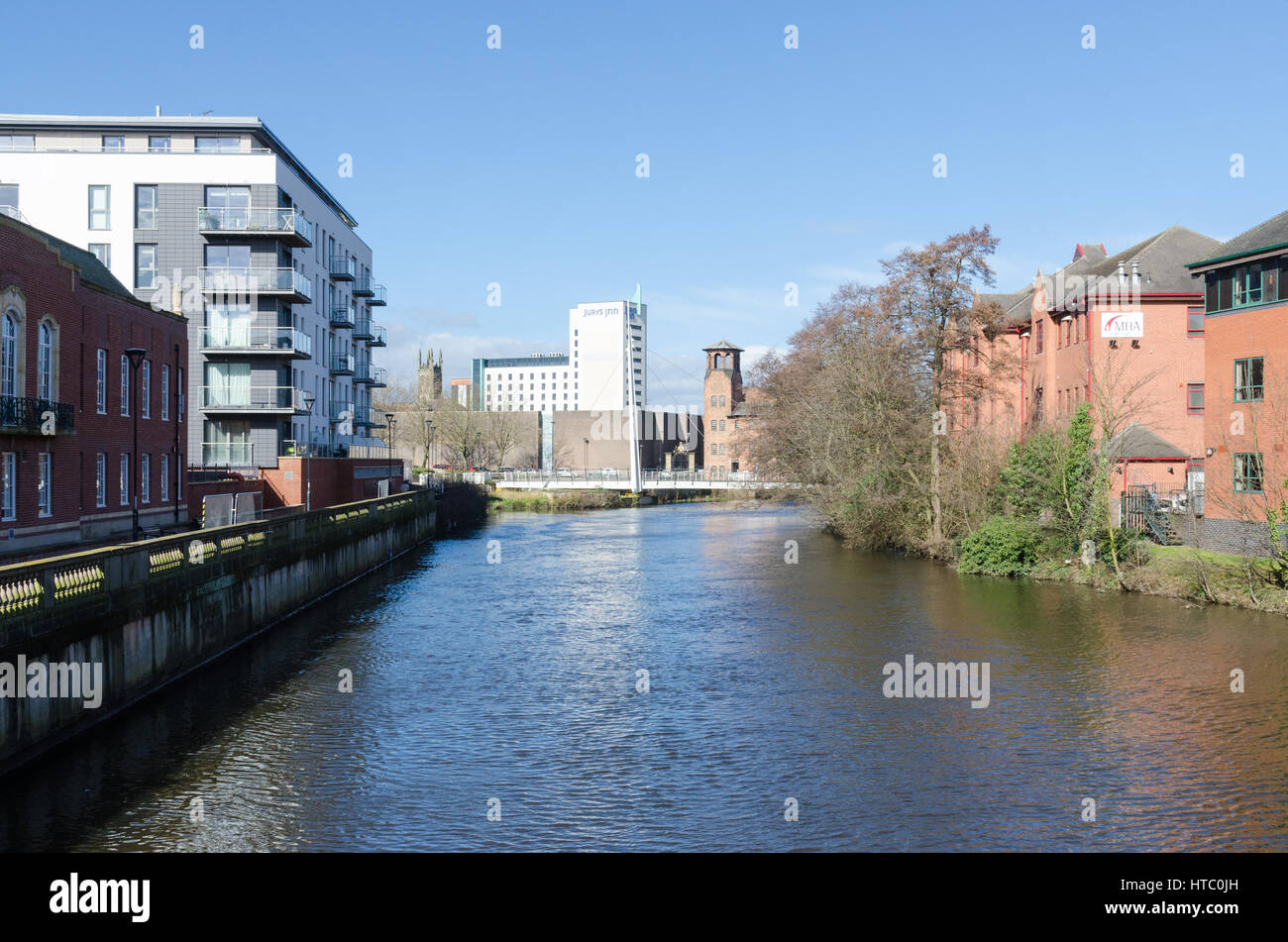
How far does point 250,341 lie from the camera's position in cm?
4525

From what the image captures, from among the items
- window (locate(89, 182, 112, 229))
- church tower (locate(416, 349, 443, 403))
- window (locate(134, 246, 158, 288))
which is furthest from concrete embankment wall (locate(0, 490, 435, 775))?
church tower (locate(416, 349, 443, 403))

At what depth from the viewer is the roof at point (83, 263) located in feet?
81.8

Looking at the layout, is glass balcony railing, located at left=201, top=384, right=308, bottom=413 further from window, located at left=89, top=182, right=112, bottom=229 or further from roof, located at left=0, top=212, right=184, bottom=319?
roof, located at left=0, top=212, right=184, bottom=319

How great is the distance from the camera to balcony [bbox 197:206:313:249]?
4459 centimetres

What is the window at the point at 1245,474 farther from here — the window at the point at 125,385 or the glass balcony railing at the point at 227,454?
the glass balcony railing at the point at 227,454

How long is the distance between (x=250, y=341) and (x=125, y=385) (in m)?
14.3

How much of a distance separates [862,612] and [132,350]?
58.7 ft

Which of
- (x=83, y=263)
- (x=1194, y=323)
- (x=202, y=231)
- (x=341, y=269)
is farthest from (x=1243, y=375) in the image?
(x=341, y=269)

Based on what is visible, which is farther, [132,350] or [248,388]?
[248,388]

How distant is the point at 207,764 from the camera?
1453 centimetres

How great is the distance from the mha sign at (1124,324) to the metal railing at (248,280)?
1222 inches

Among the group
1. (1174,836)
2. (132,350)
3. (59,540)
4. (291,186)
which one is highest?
(291,186)

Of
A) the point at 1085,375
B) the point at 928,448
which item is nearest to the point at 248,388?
the point at 928,448
